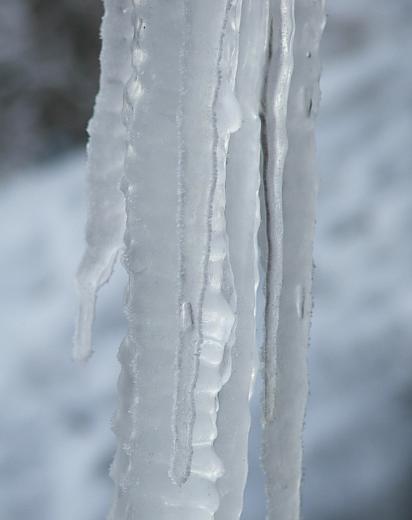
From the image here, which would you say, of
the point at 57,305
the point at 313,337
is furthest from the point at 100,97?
the point at 57,305

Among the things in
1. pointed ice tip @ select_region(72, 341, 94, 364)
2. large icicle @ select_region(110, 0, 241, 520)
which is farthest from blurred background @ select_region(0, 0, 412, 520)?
large icicle @ select_region(110, 0, 241, 520)

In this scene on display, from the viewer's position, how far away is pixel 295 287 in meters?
0.57

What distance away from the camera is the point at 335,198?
11.1ft

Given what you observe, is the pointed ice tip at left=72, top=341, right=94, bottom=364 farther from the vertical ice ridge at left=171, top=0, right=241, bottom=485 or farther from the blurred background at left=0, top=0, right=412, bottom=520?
the blurred background at left=0, top=0, right=412, bottom=520

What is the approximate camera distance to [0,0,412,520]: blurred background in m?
2.47

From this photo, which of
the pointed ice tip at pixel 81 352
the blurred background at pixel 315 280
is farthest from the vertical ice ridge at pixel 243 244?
the blurred background at pixel 315 280

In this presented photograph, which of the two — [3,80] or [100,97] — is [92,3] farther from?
[100,97]

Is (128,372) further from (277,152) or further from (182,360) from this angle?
(277,152)

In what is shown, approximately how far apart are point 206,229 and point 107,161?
138mm

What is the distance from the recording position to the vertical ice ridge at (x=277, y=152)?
0.52 metres

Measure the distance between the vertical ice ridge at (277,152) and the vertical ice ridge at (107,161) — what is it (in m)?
0.11

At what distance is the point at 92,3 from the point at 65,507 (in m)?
2.25

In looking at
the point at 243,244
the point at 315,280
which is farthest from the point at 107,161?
the point at 315,280

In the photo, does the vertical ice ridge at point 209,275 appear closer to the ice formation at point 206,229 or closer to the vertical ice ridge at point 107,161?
the ice formation at point 206,229
